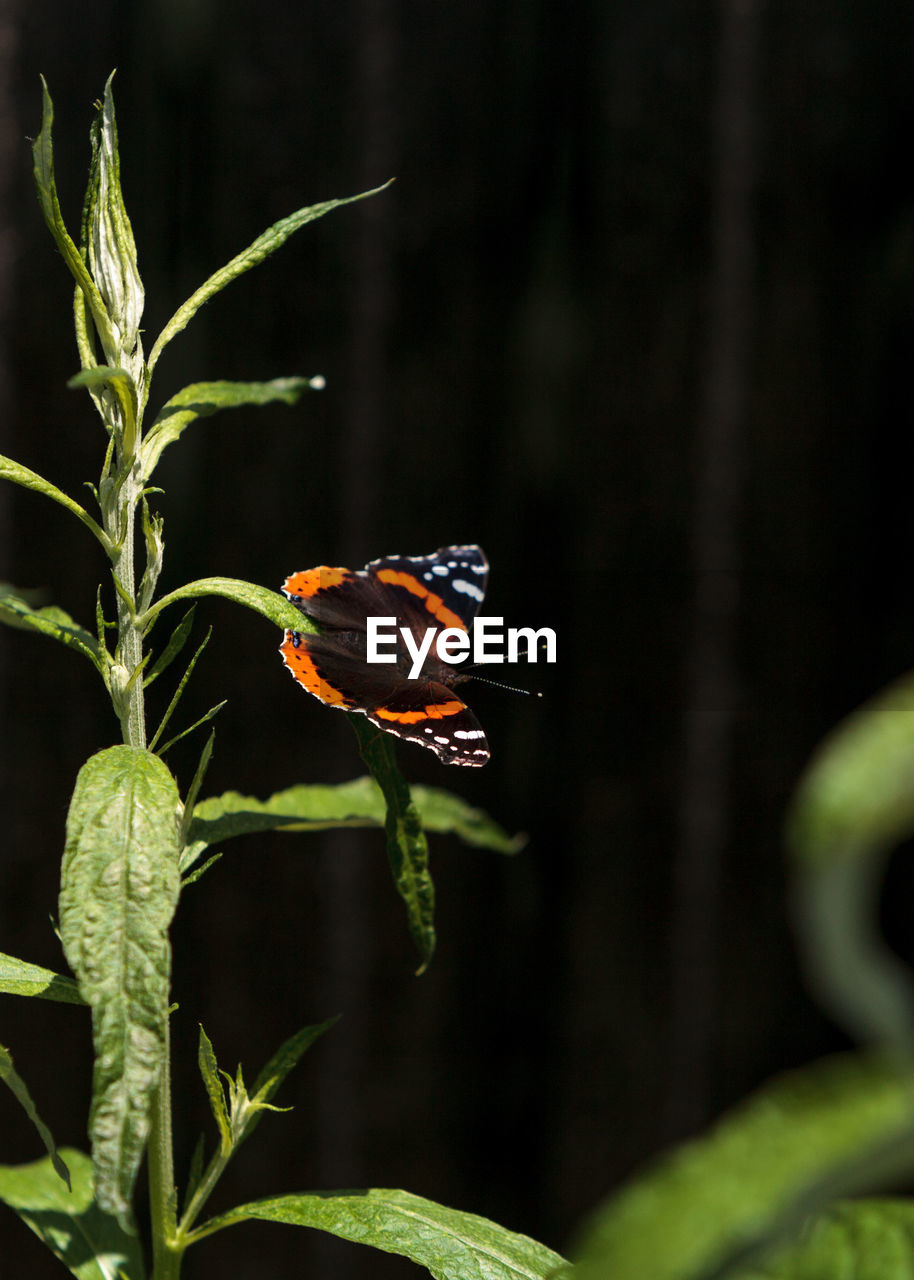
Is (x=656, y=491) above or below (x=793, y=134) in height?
below

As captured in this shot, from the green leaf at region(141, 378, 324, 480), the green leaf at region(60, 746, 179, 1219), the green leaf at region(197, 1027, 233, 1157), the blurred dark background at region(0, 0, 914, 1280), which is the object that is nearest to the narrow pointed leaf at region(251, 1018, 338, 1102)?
the green leaf at region(197, 1027, 233, 1157)

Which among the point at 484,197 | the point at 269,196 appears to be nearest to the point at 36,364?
the point at 269,196

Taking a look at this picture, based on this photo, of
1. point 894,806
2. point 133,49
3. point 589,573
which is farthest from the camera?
point 589,573

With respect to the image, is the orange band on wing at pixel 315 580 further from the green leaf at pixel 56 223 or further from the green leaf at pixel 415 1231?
the green leaf at pixel 415 1231

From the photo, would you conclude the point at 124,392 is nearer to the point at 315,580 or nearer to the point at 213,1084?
the point at 315,580

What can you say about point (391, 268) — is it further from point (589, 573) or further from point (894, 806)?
point (894, 806)

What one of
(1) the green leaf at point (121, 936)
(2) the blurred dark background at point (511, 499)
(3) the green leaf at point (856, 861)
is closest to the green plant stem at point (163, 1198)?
(1) the green leaf at point (121, 936)
